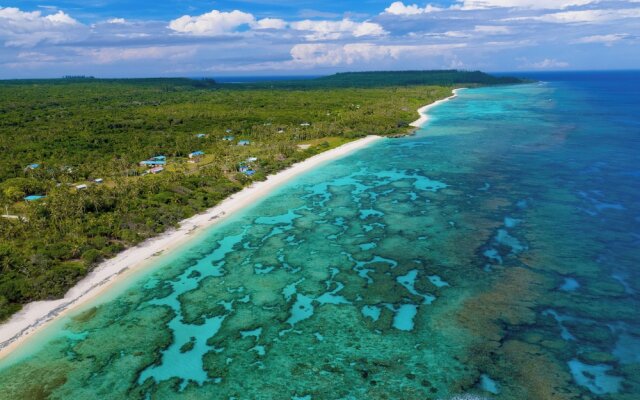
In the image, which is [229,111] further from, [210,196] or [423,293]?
[423,293]

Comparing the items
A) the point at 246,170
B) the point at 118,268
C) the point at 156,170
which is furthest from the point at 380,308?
the point at 156,170

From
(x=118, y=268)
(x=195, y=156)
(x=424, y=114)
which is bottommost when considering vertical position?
(x=118, y=268)

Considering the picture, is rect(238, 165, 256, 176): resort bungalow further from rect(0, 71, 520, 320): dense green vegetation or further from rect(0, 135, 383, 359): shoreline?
rect(0, 135, 383, 359): shoreline

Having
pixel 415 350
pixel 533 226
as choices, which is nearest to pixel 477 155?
pixel 533 226

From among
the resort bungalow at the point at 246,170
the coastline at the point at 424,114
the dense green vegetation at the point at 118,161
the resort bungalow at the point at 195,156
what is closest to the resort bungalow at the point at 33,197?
the dense green vegetation at the point at 118,161

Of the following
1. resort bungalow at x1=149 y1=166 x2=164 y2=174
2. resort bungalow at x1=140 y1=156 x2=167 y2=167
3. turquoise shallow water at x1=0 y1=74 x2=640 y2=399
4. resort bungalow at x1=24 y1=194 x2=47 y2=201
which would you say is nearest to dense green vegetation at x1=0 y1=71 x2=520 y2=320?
resort bungalow at x1=24 y1=194 x2=47 y2=201

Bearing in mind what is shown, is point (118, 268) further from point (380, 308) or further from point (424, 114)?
point (424, 114)
